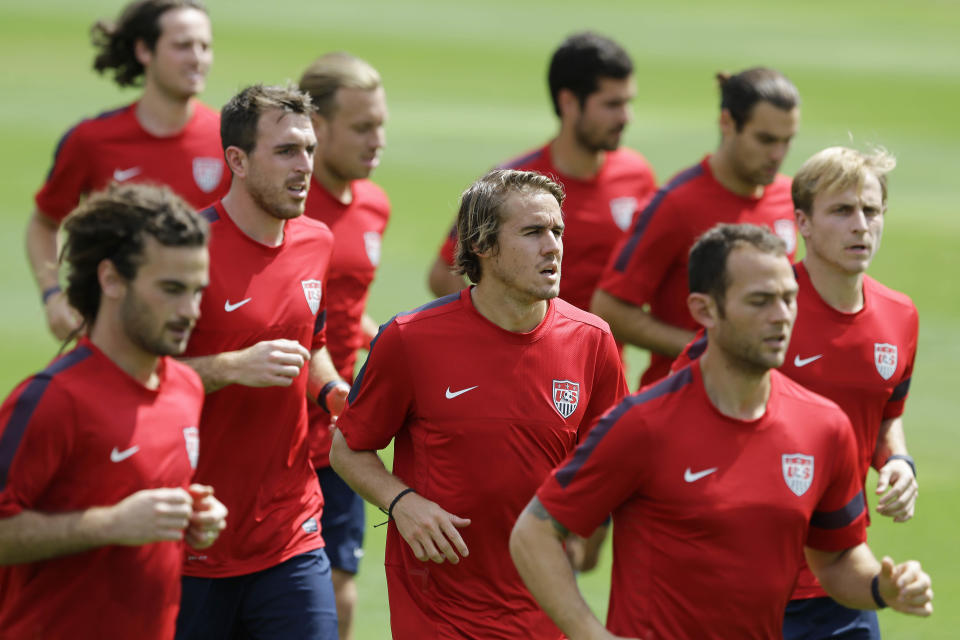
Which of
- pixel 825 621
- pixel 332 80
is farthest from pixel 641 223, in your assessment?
pixel 825 621

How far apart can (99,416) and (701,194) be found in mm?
3939

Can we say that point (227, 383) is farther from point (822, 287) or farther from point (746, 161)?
point (746, 161)

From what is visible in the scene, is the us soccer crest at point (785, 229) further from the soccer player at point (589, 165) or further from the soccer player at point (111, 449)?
the soccer player at point (111, 449)

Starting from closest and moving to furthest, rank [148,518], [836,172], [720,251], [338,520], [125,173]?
[148,518] < [720,251] < [836,172] < [338,520] < [125,173]

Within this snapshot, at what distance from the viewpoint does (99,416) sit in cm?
419

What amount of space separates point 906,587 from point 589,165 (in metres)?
4.44

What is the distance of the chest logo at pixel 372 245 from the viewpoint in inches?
282

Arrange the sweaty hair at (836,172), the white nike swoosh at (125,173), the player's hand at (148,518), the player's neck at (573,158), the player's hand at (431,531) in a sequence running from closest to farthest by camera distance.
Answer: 1. the player's hand at (148,518)
2. the player's hand at (431,531)
3. the sweaty hair at (836,172)
4. the white nike swoosh at (125,173)
5. the player's neck at (573,158)

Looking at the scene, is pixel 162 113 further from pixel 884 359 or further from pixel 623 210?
pixel 884 359

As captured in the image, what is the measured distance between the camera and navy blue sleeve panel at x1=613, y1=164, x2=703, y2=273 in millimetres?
7277

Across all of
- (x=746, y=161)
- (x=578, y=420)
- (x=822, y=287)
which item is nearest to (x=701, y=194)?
(x=746, y=161)

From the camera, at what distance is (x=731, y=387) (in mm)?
4238

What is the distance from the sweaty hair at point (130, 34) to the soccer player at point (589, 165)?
2033mm

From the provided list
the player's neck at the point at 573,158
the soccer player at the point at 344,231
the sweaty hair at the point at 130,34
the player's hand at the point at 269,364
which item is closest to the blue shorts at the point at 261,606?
the player's hand at the point at 269,364
